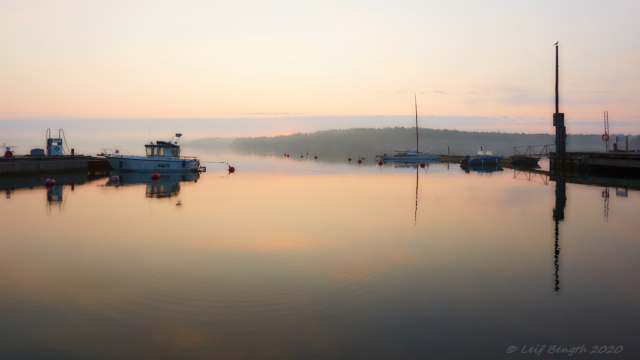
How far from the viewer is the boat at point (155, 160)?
47250mm

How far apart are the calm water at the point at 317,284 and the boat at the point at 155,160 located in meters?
26.6

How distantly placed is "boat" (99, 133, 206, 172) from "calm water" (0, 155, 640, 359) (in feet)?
87.3

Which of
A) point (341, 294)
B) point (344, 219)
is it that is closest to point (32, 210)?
point (344, 219)

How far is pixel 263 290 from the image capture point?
31.3 feet

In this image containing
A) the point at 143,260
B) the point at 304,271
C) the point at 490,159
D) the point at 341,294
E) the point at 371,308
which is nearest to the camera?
the point at 371,308

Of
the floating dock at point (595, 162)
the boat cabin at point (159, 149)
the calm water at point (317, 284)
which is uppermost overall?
the boat cabin at point (159, 149)

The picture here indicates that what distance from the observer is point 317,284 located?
32.9 ft

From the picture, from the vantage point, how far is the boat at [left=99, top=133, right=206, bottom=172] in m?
47.2

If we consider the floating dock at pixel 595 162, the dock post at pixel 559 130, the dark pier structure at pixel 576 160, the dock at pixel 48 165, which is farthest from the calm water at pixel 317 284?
the dock post at pixel 559 130

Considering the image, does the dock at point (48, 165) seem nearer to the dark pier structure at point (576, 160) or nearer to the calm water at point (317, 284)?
the calm water at point (317, 284)

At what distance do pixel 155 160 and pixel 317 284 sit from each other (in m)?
42.2

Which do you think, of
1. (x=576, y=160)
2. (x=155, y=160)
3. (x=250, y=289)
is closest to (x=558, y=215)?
(x=250, y=289)

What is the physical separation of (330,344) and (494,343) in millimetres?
2661

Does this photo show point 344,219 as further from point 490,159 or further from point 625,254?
point 490,159
